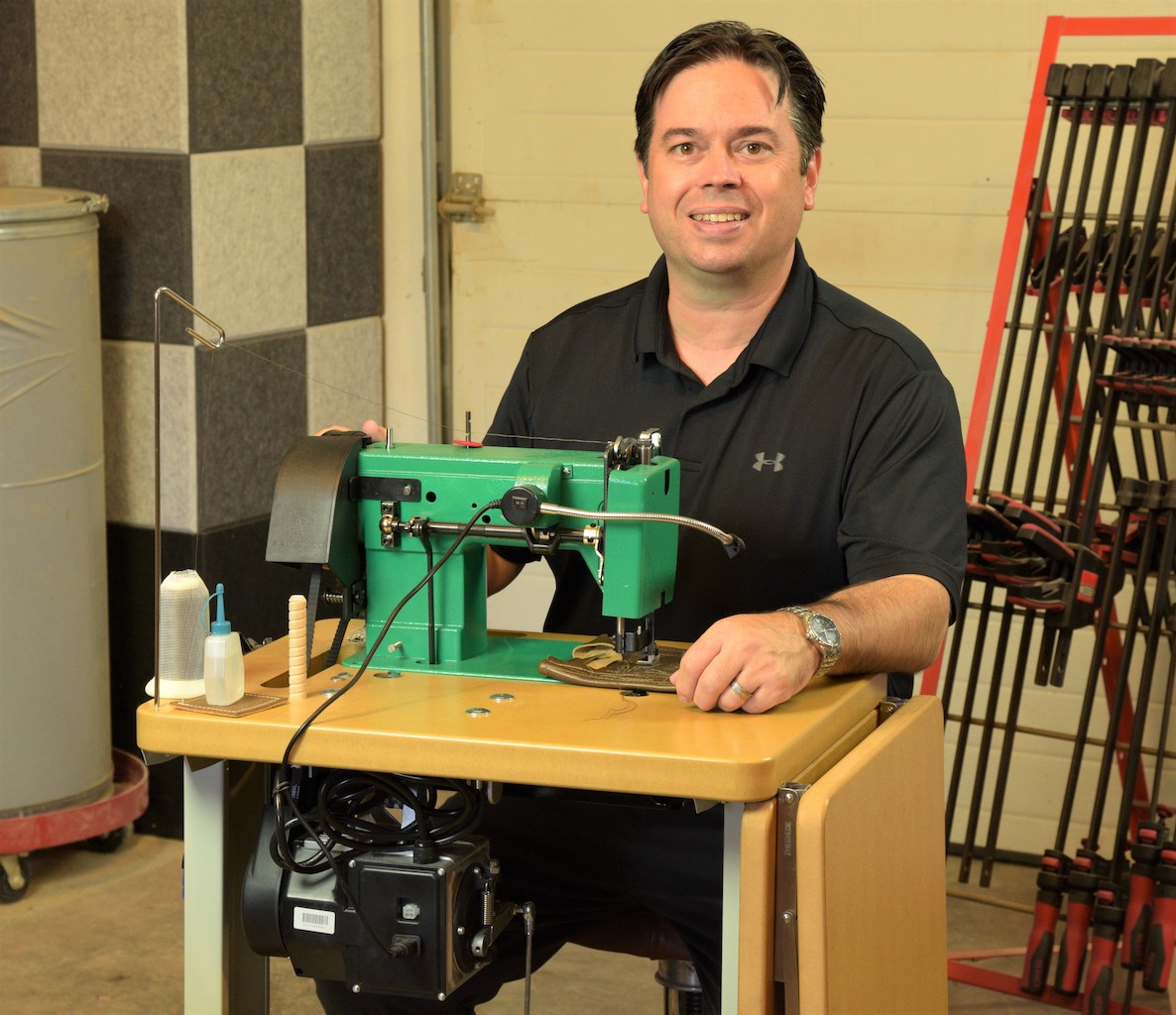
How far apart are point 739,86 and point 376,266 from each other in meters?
2.01

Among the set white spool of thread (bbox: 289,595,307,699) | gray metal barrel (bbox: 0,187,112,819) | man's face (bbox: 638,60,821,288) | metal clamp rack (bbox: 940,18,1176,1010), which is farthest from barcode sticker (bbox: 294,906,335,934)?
gray metal barrel (bbox: 0,187,112,819)

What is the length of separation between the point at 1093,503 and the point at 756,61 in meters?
1.24

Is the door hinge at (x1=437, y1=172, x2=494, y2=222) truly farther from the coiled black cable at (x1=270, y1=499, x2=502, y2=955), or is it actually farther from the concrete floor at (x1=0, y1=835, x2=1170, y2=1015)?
the coiled black cable at (x1=270, y1=499, x2=502, y2=955)

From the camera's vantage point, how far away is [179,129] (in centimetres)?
355

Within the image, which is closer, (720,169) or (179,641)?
(179,641)

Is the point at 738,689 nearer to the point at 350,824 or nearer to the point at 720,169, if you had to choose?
the point at 350,824

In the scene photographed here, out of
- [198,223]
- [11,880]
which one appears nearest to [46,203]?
[198,223]

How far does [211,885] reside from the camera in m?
1.89

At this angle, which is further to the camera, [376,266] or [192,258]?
[376,266]

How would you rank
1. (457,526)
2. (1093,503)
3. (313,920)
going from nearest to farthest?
(313,920) < (457,526) < (1093,503)

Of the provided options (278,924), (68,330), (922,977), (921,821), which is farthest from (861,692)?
(68,330)

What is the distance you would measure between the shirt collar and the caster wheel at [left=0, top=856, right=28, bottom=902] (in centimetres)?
199

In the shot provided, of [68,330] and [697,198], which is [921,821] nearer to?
[697,198]

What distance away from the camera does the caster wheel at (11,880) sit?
3590 millimetres
